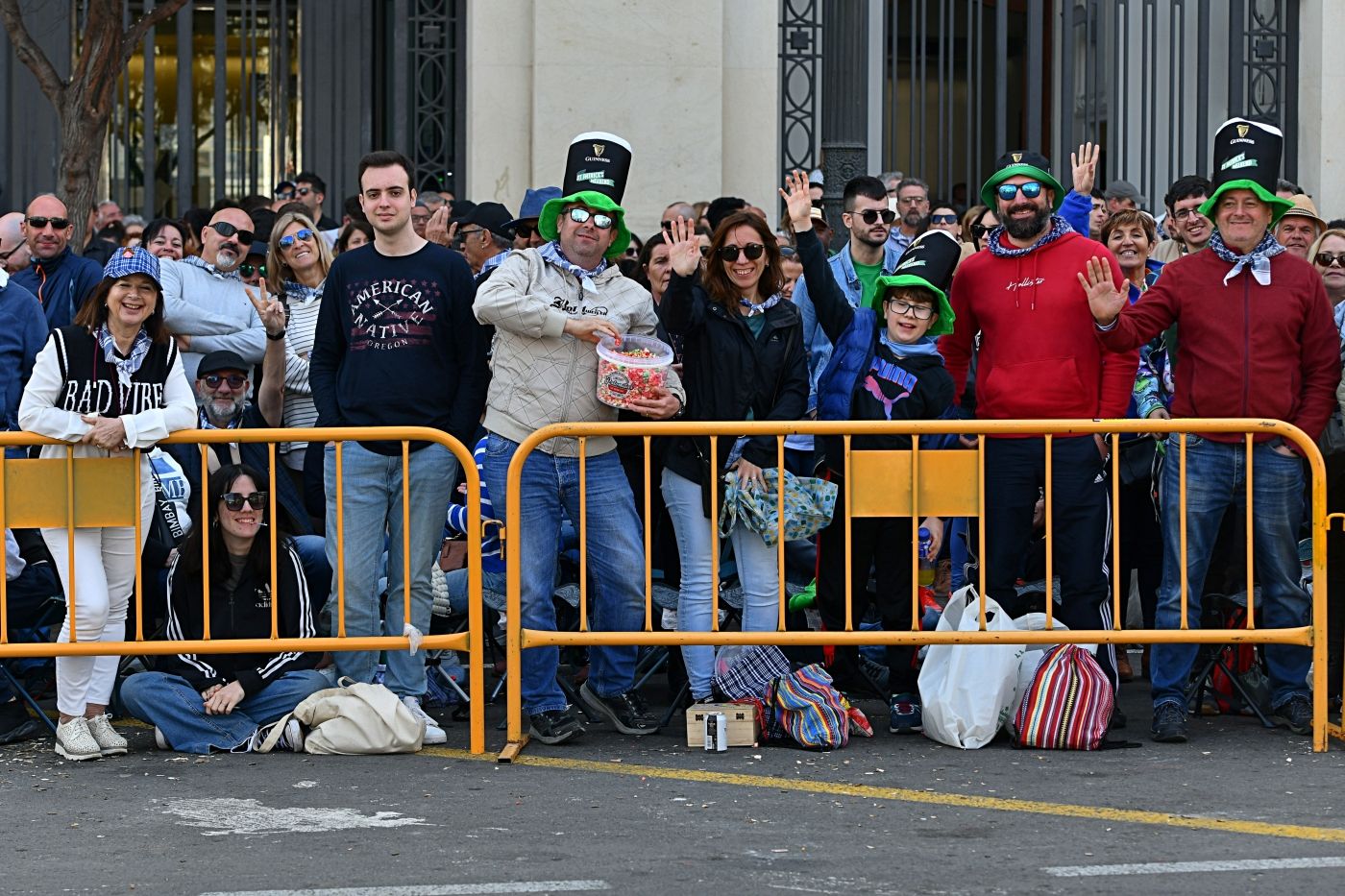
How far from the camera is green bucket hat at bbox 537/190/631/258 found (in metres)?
8.21

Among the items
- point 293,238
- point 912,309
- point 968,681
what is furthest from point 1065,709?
point 293,238

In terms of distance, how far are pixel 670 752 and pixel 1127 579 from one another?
254 cm

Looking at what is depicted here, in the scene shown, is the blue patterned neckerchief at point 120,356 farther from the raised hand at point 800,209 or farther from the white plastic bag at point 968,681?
the white plastic bag at point 968,681

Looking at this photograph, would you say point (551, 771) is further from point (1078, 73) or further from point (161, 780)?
point (1078, 73)

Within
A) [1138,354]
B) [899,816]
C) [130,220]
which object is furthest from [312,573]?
[130,220]

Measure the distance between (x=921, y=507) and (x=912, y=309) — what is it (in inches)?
Answer: 34.8

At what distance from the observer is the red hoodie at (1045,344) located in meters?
8.38

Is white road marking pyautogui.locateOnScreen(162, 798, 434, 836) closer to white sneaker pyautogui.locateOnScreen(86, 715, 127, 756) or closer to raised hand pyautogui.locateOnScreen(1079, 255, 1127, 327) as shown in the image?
white sneaker pyautogui.locateOnScreen(86, 715, 127, 756)

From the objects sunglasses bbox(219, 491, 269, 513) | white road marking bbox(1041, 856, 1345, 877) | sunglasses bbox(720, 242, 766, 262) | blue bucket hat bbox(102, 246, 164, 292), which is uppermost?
sunglasses bbox(720, 242, 766, 262)

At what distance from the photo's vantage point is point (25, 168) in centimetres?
1692

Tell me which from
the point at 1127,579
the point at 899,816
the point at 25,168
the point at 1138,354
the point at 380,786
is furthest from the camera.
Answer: the point at 25,168

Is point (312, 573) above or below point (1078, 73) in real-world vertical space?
below

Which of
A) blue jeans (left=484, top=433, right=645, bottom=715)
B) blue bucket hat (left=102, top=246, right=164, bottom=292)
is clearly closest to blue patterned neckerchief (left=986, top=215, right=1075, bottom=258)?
blue jeans (left=484, top=433, right=645, bottom=715)

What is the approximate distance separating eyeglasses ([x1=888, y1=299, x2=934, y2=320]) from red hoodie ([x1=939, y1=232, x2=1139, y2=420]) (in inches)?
8.5
